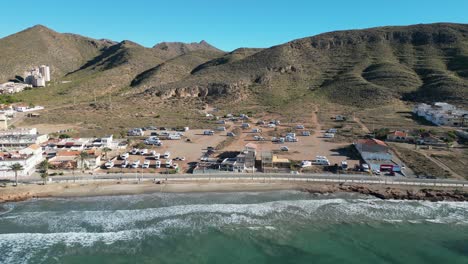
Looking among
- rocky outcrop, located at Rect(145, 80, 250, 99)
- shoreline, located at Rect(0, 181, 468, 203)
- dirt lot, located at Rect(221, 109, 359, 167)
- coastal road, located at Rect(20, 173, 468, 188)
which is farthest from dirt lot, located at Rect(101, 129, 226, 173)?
rocky outcrop, located at Rect(145, 80, 250, 99)

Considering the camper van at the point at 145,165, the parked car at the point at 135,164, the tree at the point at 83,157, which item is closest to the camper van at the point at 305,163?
the camper van at the point at 145,165

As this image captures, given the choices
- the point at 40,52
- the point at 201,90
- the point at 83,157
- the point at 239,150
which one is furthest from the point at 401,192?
the point at 40,52

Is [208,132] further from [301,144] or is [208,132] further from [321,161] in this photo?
[321,161]

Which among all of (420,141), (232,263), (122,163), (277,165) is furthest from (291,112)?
(232,263)

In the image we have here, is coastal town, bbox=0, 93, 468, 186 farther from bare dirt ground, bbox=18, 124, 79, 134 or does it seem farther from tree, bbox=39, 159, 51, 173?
bare dirt ground, bbox=18, 124, 79, 134

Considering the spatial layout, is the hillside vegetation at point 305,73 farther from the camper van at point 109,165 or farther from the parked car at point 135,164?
the camper van at point 109,165
